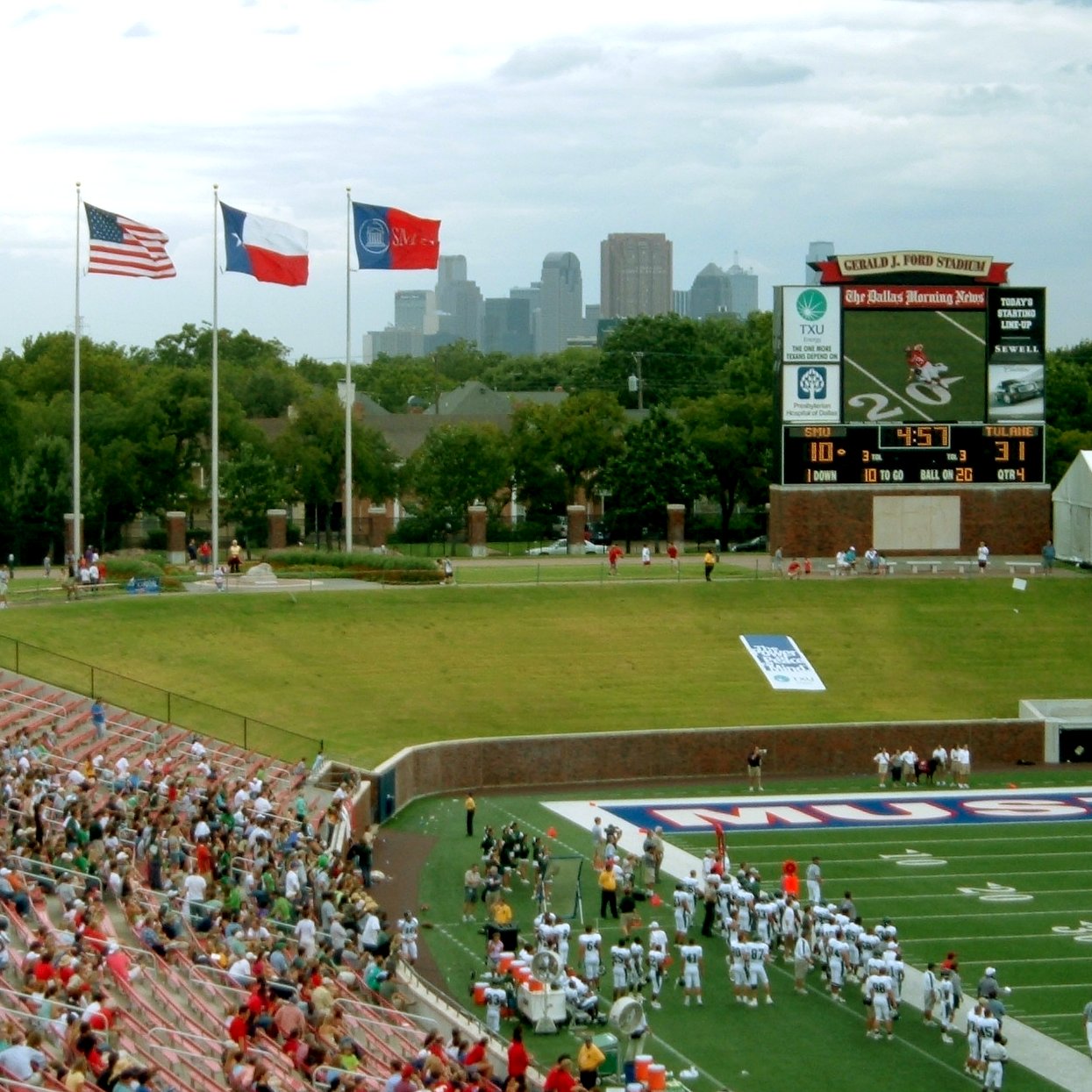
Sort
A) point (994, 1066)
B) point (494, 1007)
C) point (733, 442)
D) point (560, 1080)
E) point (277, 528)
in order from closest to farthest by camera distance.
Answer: point (560, 1080) < point (994, 1066) < point (494, 1007) < point (277, 528) < point (733, 442)

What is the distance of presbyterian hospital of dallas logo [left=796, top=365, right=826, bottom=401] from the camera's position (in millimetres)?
49781

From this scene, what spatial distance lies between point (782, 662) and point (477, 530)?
18.1 m

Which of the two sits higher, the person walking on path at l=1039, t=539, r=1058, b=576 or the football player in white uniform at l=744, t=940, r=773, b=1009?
the person walking on path at l=1039, t=539, r=1058, b=576

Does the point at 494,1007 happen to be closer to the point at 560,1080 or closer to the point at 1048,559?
the point at 560,1080

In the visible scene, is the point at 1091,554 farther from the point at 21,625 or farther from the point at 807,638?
the point at 21,625

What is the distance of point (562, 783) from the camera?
122ft

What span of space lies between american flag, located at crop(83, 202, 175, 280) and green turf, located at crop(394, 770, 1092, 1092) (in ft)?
49.0

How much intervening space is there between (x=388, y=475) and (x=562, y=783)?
3461 centimetres

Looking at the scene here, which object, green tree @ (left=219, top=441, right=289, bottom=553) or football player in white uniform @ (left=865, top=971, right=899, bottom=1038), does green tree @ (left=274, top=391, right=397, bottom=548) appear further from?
football player in white uniform @ (left=865, top=971, right=899, bottom=1038)

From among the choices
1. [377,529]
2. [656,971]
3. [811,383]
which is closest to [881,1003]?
[656,971]

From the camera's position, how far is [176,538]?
54.8m

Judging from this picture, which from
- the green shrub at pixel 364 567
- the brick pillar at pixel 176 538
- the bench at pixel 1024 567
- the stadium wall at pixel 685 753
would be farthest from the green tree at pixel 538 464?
the stadium wall at pixel 685 753

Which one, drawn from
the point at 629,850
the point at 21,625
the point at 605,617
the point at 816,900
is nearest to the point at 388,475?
the point at 605,617

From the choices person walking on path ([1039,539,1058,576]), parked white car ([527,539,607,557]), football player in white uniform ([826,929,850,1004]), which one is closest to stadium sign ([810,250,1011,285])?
person walking on path ([1039,539,1058,576])
